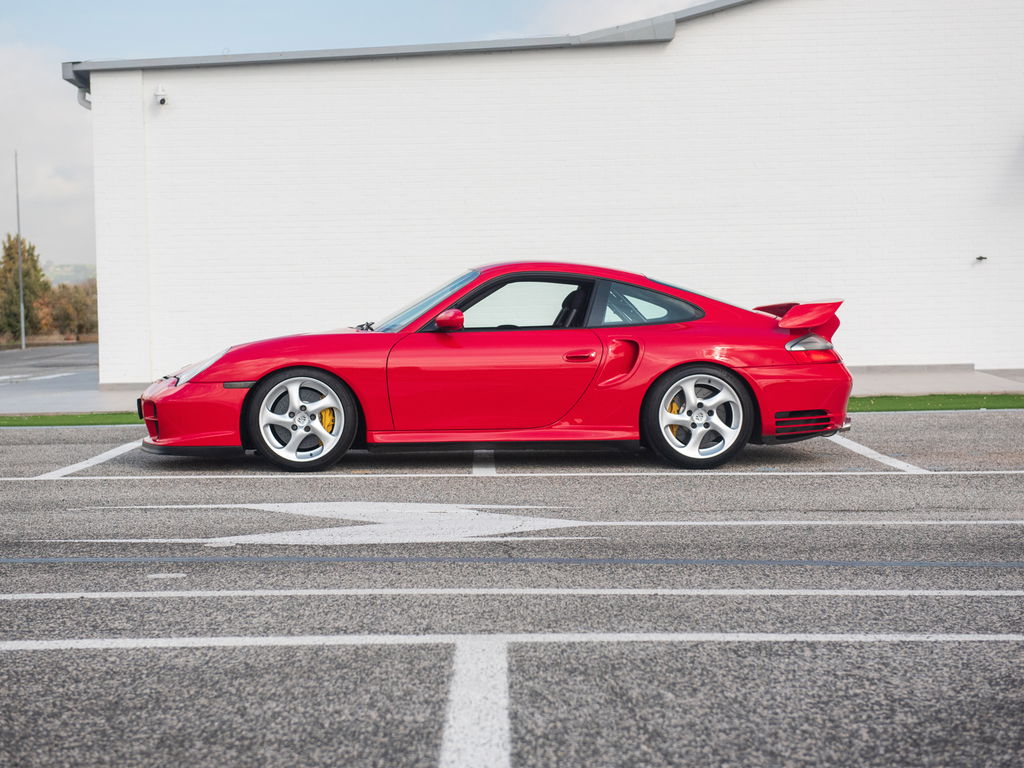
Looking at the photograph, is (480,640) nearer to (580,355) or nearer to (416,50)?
(580,355)

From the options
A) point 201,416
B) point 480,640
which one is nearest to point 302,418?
point 201,416

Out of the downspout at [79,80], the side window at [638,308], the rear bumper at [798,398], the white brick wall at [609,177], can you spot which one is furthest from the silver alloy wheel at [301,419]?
the downspout at [79,80]

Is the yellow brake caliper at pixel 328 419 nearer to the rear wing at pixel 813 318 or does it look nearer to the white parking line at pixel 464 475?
the white parking line at pixel 464 475

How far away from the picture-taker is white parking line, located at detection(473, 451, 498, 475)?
23.6 feet

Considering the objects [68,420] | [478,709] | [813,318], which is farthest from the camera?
[68,420]

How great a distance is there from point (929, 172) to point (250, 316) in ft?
31.8

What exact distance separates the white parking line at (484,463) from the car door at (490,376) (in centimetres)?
32

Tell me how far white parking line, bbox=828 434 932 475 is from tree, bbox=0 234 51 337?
170 feet

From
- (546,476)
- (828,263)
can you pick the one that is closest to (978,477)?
(546,476)

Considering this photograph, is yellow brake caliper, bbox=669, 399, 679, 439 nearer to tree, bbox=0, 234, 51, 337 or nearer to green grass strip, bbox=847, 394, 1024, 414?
green grass strip, bbox=847, 394, 1024, 414

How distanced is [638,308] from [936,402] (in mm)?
5398

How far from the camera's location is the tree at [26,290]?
5347 cm

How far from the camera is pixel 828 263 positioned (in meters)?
15.6

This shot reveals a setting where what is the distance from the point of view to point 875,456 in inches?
304
